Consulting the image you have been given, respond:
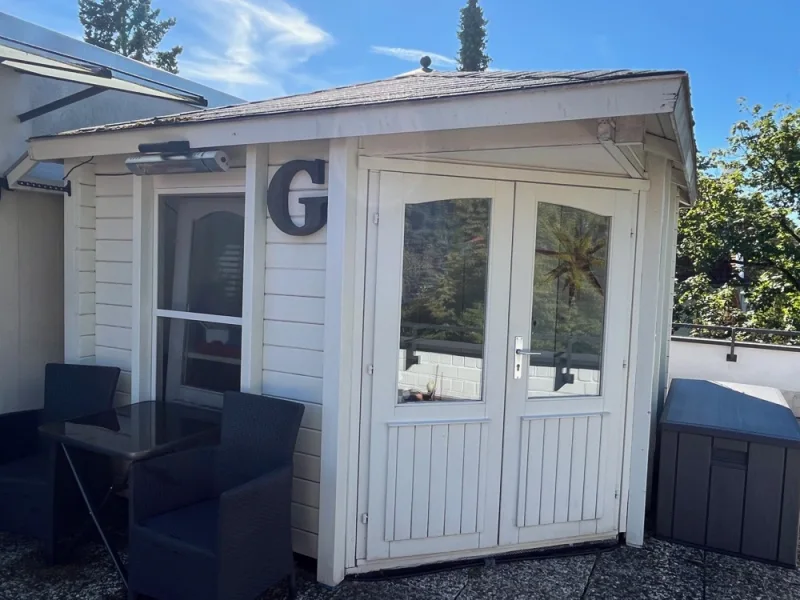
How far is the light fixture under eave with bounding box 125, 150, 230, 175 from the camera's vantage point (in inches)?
122

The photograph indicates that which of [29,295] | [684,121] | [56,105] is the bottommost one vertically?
[29,295]

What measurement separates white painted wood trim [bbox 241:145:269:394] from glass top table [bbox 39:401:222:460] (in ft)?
1.12

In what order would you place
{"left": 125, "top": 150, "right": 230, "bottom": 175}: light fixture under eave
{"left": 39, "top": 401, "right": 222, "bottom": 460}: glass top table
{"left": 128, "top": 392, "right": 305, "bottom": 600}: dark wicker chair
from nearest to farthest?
{"left": 128, "top": 392, "right": 305, "bottom": 600}: dark wicker chair
{"left": 39, "top": 401, "right": 222, "bottom": 460}: glass top table
{"left": 125, "top": 150, "right": 230, "bottom": 175}: light fixture under eave

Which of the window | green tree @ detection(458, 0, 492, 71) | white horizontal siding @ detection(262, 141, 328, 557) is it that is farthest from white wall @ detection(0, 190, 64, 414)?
green tree @ detection(458, 0, 492, 71)

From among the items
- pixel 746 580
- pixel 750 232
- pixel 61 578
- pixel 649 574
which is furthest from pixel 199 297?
pixel 750 232

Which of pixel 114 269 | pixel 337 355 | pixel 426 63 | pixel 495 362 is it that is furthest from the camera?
pixel 426 63

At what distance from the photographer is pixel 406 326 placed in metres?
3.05

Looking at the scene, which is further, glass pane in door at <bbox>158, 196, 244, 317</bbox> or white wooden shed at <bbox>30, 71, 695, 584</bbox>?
glass pane in door at <bbox>158, 196, 244, 317</bbox>

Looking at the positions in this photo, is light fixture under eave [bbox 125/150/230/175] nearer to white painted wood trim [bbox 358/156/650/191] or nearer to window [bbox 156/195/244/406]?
window [bbox 156/195/244/406]

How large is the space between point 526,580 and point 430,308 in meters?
1.44

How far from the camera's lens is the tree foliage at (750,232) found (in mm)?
10766

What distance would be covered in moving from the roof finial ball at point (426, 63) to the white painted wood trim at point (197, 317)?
95.5 inches

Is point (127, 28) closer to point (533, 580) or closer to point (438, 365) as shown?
point (438, 365)

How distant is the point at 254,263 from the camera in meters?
3.17
